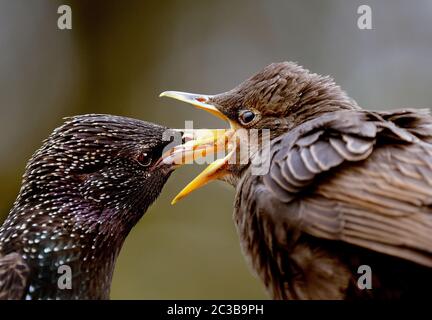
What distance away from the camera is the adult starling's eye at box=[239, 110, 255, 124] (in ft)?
10.2

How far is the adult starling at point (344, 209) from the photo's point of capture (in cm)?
218

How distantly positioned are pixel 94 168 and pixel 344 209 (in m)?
1.29

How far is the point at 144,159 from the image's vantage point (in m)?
2.98

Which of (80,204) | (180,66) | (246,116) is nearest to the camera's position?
(80,204)

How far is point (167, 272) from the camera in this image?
15.4 feet

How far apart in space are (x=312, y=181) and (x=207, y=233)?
2.80m

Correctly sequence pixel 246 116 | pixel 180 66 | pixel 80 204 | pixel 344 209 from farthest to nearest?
pixel 180 66 → pixel 246 116 → pixel 80 204 → pixel 344 209

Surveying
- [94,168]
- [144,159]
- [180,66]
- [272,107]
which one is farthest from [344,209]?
[180,66]

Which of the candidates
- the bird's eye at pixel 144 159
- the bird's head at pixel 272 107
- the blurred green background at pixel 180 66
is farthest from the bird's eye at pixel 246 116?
the blurred green background at pixel 180 66

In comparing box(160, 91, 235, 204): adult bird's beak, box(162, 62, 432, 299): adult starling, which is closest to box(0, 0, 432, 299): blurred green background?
box(160, 91, 235, 204): adult bird's beak

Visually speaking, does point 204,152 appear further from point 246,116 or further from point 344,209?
point 344,209

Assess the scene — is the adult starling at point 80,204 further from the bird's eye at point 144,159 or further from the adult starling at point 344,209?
the adult starling at point 344,209
